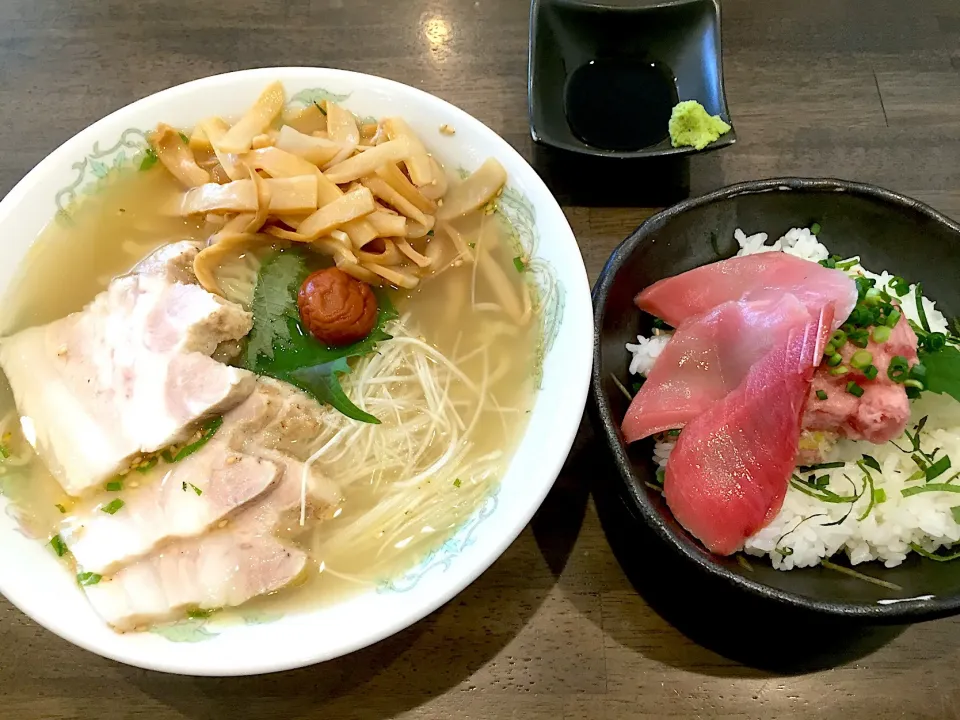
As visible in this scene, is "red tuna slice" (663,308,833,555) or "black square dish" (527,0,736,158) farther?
"black square dish" (527,0,736,158)

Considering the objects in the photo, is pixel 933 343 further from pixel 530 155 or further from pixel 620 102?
pixel 530 155

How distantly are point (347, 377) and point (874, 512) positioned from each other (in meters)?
1.34

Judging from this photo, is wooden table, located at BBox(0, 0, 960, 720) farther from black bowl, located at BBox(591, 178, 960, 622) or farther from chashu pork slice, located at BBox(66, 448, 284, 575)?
chashu pork slice, located at BBox(66, 448, 284, 575)

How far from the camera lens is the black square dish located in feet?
7.04

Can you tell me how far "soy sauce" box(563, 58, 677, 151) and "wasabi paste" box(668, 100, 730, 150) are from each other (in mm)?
106

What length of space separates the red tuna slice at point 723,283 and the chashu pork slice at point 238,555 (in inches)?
38.4

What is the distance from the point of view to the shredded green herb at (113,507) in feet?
5.10

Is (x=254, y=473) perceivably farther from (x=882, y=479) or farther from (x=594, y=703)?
(x=882, y=479)

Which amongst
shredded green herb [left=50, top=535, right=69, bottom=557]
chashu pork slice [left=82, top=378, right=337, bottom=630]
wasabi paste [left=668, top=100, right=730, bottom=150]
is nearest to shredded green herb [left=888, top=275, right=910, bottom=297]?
wasabi paste [left=668, top=100, right=730, bottom=150]

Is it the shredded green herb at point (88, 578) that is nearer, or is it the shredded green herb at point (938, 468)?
the shredded green herb at point (88, 578)

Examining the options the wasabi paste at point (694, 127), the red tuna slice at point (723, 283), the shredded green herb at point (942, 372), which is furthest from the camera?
the wasabi paste at point (694, 127)

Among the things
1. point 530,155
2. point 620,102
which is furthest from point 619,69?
point 530,155

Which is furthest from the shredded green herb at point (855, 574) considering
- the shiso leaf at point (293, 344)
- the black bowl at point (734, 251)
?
the shiso leaf at point (293, 344)

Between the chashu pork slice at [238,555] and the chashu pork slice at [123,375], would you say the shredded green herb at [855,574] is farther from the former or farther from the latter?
the chashu pork slice at [123,375]
